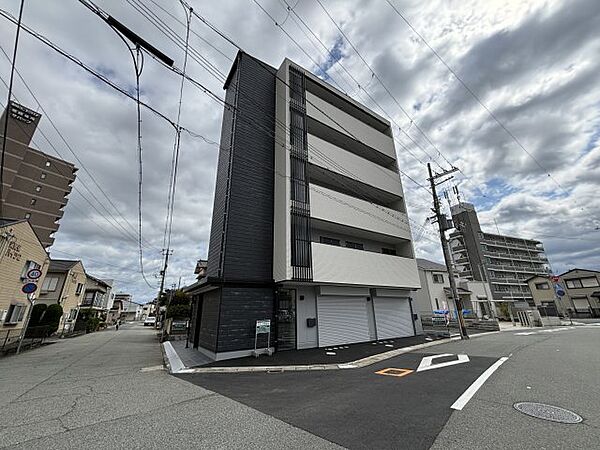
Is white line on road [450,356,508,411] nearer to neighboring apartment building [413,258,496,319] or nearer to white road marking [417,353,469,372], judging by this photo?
white road marking [417,353,469,372]

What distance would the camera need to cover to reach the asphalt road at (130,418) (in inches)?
128

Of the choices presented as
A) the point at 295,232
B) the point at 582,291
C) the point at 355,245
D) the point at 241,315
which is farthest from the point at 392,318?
the point at 582,291

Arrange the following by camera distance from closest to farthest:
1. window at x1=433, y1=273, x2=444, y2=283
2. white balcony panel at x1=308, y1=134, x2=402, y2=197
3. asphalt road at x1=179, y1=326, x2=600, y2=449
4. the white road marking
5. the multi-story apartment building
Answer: asphalt road at x1=179, y1=326, x2=600, y2=449, the white road marking, white balcony panel at x1=308, y1=134, x2=402, y2=197, window at x1=433, y1=273, x2=444, y2=283, the multi-story apartment building

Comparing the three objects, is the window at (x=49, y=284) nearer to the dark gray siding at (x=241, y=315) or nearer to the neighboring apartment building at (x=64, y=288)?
the neighboring apartment building at (x=64, y=288)

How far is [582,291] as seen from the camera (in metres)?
33.7

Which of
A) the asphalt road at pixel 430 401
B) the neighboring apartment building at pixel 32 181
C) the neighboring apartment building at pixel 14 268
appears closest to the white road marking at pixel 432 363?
the asphalt road at pixel 430 401

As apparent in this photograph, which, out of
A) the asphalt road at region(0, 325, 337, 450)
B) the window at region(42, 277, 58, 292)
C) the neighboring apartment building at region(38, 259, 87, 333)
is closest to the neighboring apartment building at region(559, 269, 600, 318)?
the asphalt road at region(0, 325, 337, 450)

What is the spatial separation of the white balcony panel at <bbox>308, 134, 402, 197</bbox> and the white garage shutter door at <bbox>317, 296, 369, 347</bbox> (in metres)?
7.30

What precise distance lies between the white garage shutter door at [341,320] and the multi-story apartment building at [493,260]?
1345 inches

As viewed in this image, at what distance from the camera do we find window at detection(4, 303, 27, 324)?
50.4 feet

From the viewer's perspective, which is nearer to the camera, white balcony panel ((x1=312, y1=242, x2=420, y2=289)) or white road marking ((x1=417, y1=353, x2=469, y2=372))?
white road marking ((x1=417, y1=353, x2=469, y2=372))

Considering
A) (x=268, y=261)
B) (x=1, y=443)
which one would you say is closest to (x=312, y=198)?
(x=268, y=261)

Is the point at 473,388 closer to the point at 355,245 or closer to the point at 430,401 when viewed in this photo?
the point at 430,401

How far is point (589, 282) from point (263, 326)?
4601 centimetres
